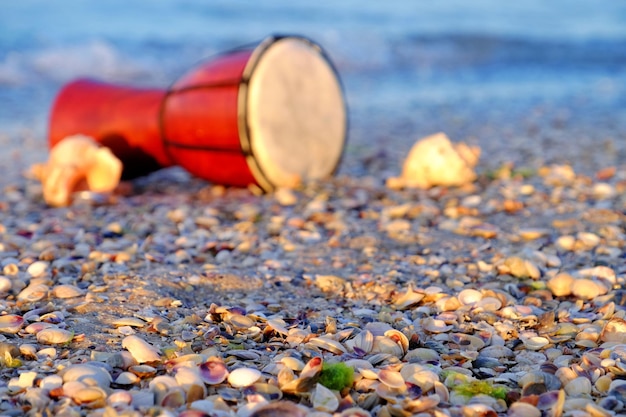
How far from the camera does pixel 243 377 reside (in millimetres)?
1526

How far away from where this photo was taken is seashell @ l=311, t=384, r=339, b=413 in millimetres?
1418

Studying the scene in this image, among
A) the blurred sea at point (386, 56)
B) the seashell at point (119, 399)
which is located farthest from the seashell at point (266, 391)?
the blurred sea at point (386, 56)

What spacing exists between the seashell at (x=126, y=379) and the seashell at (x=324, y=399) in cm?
39

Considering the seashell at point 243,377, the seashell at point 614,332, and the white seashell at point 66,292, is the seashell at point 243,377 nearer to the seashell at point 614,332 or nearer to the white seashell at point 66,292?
the white seashell at point 66,292

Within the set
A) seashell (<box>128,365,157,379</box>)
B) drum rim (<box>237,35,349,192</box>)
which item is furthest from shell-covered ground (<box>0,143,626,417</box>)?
drum rim (<box>237,35,349,192</box>)

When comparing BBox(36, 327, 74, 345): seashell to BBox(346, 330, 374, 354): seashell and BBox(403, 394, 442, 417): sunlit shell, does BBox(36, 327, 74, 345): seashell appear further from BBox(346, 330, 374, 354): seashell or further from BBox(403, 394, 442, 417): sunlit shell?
BBox(403, 394, 442, 417): sunlit shell

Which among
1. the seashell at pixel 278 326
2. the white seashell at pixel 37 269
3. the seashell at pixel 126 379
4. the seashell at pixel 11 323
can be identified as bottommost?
the white seashell at pixel 37 269

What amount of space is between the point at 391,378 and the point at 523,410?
0.28 metres

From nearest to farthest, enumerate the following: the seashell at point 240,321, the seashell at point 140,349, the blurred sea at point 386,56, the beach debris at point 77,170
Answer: the seashell at point 140,349
the seashell at point 240,321
the beach debris at point 77,170
the blurred sea at point 386,56

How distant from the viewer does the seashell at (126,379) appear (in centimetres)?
152

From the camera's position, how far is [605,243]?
102 inches

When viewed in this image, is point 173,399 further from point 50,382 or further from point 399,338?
point 399,338

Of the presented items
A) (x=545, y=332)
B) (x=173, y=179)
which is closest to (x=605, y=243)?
(x=545, y=332)

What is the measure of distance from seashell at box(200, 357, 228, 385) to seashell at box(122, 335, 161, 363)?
126 millimetres
